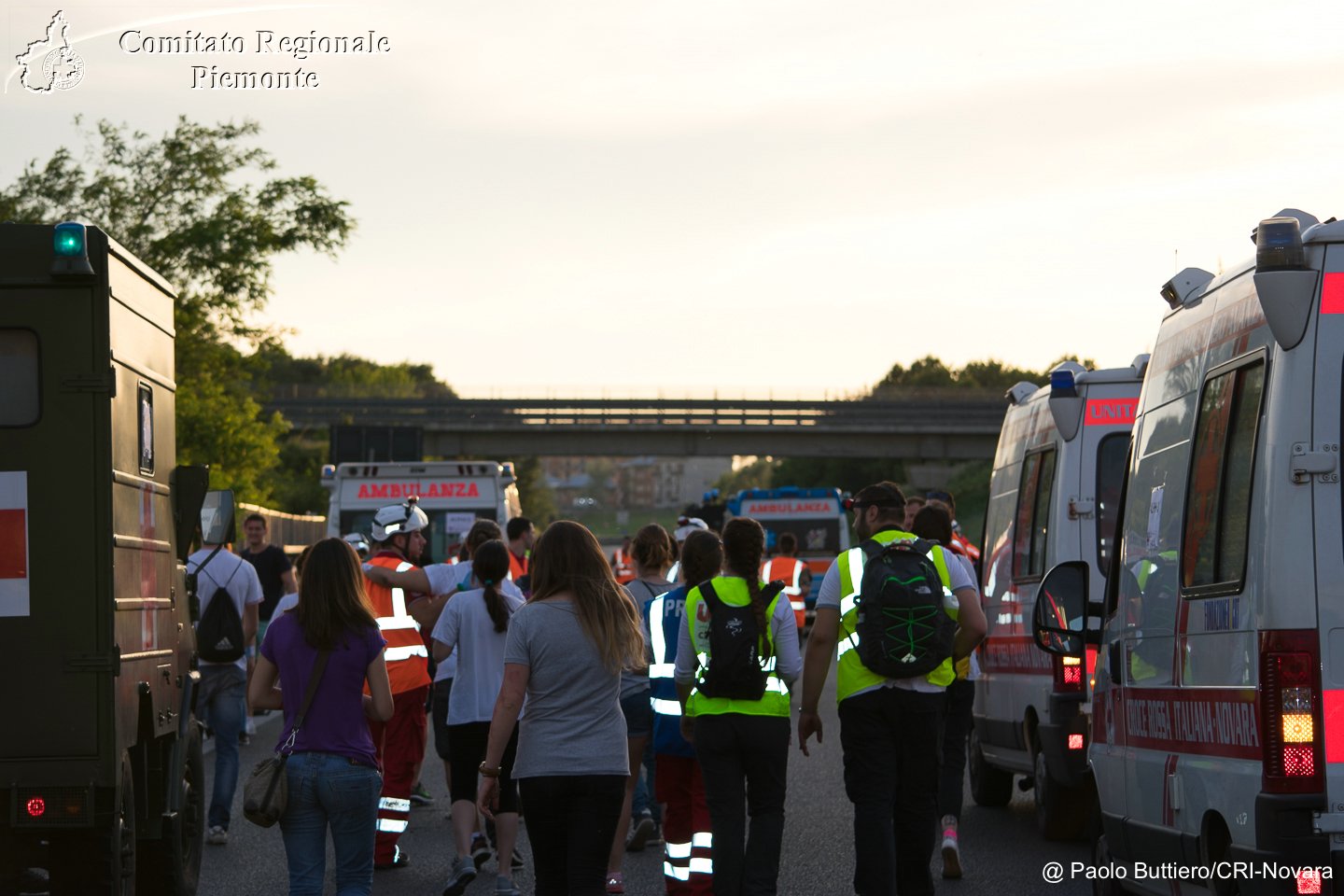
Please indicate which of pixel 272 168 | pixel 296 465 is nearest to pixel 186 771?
pixel 272 168

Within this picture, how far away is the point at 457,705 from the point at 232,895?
150 centimetres

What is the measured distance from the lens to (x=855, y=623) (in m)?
8.20

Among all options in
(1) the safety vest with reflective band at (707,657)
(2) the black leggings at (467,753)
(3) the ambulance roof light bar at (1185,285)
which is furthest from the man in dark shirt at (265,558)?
(3) the ambulance roof light bar at (1185,285)

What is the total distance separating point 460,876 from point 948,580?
9.70 ft

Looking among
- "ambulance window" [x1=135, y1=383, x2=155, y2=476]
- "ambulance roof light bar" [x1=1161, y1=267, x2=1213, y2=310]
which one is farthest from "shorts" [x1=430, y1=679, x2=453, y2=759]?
"ambulance roof light bar" [x1=1161, y1=267, x2=1213, y2=310]

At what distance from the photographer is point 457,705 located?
984 centimetres

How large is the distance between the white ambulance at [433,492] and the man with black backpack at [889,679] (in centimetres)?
1512

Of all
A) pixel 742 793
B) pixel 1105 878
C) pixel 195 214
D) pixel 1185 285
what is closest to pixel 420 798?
pixel 742 793

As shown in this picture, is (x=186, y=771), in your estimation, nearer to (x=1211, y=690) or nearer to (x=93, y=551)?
(x=93, y=551)

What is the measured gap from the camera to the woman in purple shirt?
718 cm

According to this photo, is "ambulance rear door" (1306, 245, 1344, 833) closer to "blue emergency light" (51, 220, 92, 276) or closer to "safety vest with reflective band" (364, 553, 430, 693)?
"blue emergency light" (51, 220, 92, 276)

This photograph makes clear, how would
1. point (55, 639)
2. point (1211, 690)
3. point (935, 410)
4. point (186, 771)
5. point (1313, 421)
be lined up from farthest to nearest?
point (935, 410), point (186, 771), point (55, 639), point (1211, 690), point (1313, 421)

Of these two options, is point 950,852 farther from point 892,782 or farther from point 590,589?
point 590,589

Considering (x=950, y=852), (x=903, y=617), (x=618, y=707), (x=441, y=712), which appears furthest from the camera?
(x=441, y=712)
